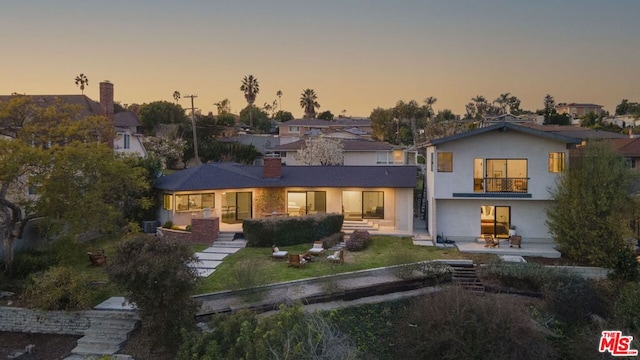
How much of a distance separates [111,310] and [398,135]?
5583cm

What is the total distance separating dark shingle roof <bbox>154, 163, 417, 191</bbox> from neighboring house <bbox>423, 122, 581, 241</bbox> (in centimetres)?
310

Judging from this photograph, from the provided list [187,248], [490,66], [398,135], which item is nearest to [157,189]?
[187,248]

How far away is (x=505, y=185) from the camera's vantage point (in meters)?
22.2

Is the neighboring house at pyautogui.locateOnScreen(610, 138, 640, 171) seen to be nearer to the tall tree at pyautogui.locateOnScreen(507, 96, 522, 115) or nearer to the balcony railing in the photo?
the balcony railing

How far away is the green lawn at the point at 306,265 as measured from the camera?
15578mm

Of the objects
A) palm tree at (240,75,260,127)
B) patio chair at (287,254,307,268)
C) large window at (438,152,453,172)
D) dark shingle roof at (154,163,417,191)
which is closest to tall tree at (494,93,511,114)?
palm tree at (240,75,260,127)

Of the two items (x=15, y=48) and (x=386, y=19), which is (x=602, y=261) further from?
(x=15, y=48)

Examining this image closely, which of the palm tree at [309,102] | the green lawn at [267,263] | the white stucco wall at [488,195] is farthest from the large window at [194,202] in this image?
the palm tree at [309,102]

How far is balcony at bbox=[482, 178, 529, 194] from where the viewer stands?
72.2 feet

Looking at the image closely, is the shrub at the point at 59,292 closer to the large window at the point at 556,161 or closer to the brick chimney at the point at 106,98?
the brick chimney at the point at 106,98

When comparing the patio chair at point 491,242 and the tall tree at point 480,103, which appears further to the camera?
the tall tree at point 480,103

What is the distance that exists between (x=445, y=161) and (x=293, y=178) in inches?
383

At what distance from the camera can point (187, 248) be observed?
1250 centimetres

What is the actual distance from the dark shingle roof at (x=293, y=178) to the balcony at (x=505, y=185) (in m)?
4.38
